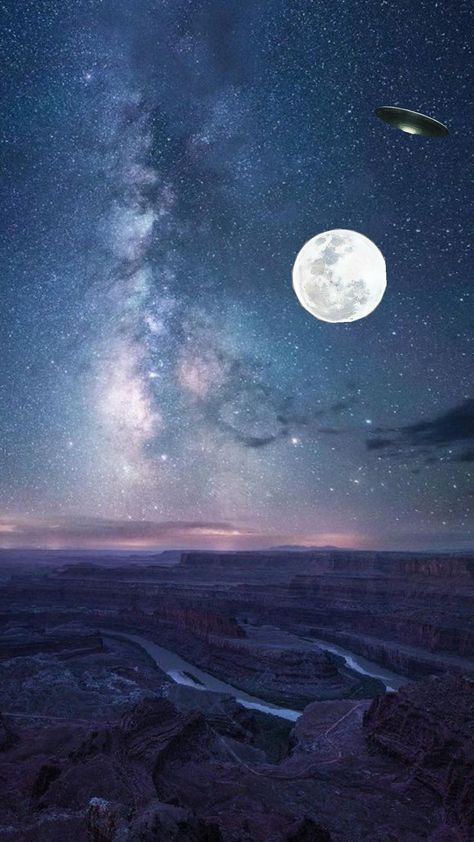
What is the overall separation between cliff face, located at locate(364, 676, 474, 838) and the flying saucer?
2540 cm

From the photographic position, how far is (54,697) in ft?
132

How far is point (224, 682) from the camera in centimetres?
5528

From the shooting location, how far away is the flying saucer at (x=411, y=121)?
1209cm

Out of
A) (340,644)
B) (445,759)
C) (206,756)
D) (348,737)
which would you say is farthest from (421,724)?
(340,644)

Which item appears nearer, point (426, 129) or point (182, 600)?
point (426, 129)

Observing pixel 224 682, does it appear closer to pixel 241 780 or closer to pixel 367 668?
pixel 367 668

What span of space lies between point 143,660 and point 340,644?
33459mm

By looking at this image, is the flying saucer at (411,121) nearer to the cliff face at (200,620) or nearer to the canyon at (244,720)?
the canyon at (244,720)

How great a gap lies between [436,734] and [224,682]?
3694cm

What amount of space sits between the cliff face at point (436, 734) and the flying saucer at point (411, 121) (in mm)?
25400

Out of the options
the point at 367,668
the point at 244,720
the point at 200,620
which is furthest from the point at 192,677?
the point at 367,668

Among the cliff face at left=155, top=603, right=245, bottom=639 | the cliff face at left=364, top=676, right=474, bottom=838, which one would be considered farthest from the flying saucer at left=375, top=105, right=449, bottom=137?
the cliff face at left=155, top=603, right=245, bottom=639

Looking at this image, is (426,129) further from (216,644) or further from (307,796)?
(216,644)

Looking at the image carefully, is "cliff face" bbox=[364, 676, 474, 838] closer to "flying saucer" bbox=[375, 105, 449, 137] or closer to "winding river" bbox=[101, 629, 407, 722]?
"winding river" bbox=[101, 629, 407, 722]
